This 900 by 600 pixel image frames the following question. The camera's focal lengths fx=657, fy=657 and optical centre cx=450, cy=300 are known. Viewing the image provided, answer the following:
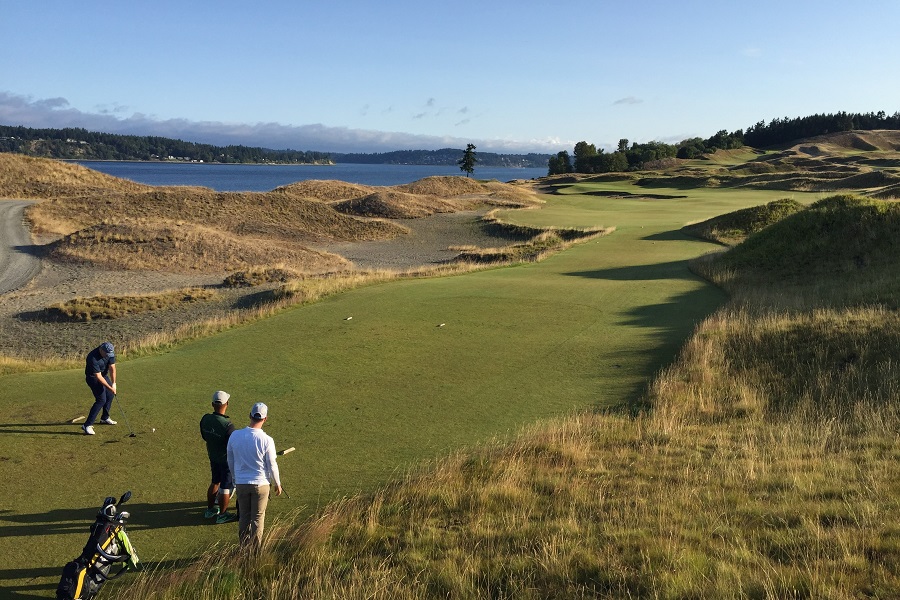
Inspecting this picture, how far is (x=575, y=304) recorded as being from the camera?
18.8 m

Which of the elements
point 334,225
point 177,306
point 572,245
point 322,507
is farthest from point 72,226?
point 322,507

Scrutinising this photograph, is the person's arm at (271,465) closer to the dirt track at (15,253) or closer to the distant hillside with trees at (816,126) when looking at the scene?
the dirt track at (15,253)

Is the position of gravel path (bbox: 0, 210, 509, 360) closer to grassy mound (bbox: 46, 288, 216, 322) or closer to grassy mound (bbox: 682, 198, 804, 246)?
grassy mound (bbox: 46, 288, 216, 322)

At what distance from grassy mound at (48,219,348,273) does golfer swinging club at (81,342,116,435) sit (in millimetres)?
24254

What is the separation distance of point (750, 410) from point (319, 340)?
382 inches

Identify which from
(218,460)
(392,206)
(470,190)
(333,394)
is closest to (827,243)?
(333,394)

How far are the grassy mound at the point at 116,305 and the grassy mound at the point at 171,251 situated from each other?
28.9ft

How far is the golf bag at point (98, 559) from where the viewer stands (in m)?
5.79

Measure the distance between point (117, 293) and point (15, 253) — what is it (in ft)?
47.5

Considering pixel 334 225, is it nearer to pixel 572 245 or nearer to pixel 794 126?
pixel 572 245

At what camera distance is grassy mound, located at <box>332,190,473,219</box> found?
58906 mm

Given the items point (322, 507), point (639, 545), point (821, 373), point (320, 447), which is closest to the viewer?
point (639, 545)

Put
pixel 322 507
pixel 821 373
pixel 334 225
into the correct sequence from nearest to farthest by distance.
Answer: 1. pixel 322 507
2. pixel 821 373
3. pixel 334 225

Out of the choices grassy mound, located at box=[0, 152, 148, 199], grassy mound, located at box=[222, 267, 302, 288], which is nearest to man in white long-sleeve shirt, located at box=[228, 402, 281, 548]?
grassy mound, located at box=[222, 267, 302, 288]
